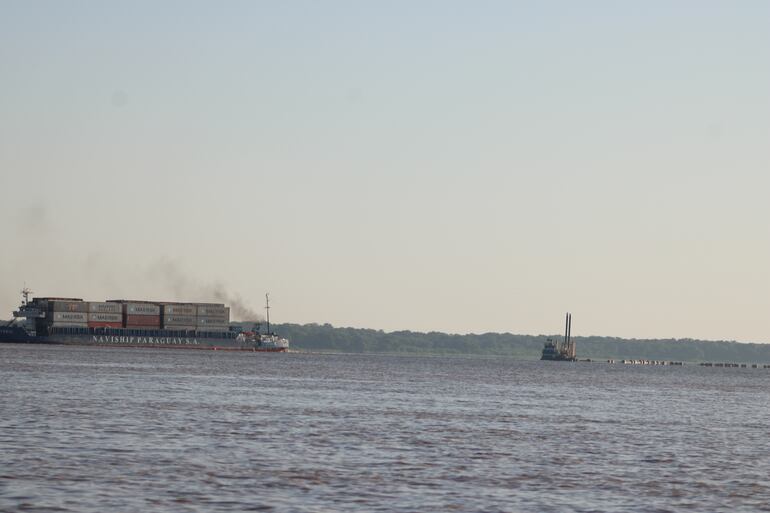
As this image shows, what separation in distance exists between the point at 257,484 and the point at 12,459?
8.97 metres

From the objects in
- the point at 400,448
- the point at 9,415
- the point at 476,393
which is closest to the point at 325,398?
the point at 476,393

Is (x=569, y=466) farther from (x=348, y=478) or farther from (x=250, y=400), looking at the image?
(x=250, y=400)

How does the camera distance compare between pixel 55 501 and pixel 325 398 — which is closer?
pixel 55 501

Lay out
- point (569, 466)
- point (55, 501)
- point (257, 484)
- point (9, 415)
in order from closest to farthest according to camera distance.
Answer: point (55, 501), point (257, 484), point (569, 466), point (9, 415)

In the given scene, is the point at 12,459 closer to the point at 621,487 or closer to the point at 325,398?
the point at 621,487

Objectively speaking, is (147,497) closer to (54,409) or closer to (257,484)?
(257,484)

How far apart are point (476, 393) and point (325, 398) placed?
22933 mm

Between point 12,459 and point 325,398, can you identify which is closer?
point 12,459

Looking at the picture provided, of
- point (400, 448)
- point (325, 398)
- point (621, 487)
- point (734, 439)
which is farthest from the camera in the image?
point (325, 398)

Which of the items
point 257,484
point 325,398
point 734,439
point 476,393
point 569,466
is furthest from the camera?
point 476,393

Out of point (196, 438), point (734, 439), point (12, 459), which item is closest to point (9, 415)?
point (196, 438)

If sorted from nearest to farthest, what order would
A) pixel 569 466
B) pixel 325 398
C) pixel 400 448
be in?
pixel 569 466 < pixel 400 448 < pixel 325 398

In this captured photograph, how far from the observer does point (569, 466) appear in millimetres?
44781

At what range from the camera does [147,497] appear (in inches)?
1314
